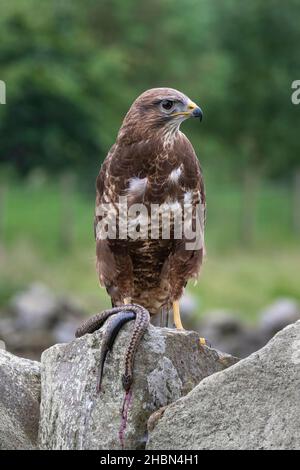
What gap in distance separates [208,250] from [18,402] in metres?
24.5

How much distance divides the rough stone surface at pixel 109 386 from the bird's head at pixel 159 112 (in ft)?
4.86

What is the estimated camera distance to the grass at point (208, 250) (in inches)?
926

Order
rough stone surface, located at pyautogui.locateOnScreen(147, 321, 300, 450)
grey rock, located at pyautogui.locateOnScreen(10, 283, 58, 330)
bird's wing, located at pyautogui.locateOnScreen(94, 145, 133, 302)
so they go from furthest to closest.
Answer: grey rock, located at pyautogui.locateOnScreen(10, 283, 58, 330), bird's wing, located at pyautogui.locateOnScreen(94, 145, 133, 302), rough stone surface, located at pyautogui.locateOnScreen(147, 321, 300, 450)

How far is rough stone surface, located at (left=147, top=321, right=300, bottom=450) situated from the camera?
4.70m

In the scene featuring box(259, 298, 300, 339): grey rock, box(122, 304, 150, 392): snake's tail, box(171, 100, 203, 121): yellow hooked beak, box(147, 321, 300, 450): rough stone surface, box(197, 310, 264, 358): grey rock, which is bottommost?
box(147, 321, 300, 450): rough stone surface

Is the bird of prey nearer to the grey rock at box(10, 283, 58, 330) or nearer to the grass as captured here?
the grass

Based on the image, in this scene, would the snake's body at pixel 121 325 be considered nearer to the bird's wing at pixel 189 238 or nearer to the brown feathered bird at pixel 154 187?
the brown feathered bird at pixel 154 187

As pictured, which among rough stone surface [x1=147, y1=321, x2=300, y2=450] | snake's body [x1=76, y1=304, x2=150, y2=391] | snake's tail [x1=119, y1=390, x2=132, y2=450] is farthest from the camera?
snake's body [x1=76, y1=304, x2=150, y2=391]

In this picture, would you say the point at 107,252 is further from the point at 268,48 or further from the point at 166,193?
the point at 268,48

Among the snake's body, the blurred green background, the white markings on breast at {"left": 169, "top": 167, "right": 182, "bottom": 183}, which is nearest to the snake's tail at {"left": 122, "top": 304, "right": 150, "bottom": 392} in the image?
the snake's body

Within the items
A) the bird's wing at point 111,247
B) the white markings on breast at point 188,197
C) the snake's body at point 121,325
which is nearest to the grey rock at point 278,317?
the bird's wing at point 111,247

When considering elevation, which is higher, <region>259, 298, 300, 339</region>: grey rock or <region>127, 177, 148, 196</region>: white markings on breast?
<region>259, 298, 300, 339</region>: grey rock

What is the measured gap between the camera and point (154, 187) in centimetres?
624

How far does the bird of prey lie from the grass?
9.55m
